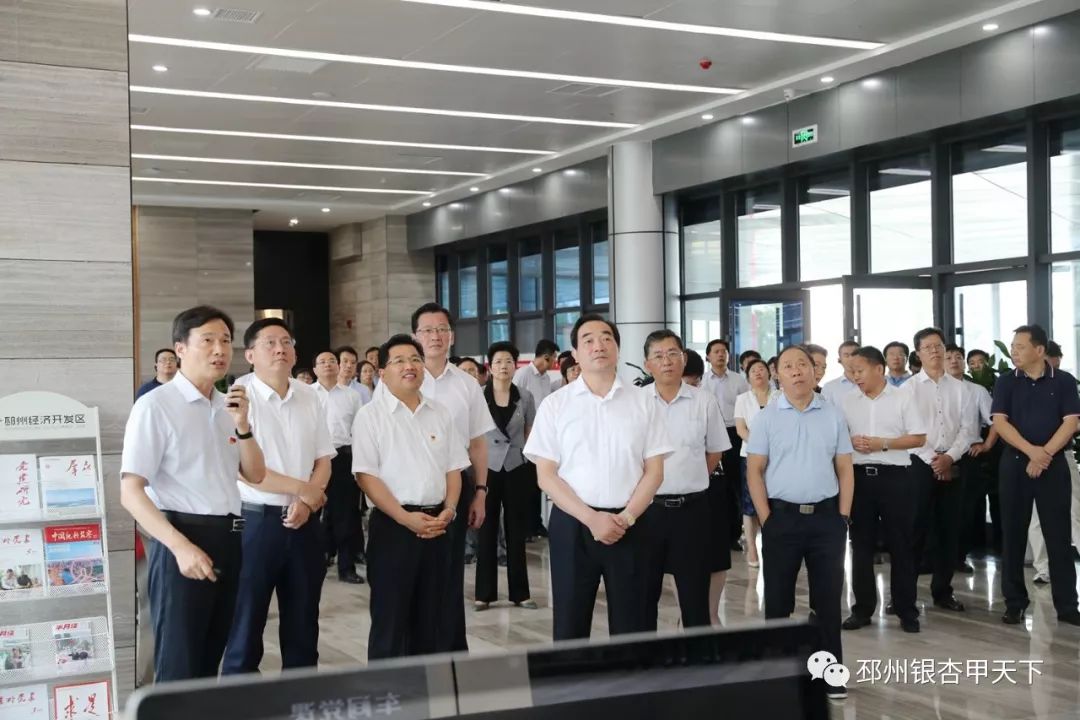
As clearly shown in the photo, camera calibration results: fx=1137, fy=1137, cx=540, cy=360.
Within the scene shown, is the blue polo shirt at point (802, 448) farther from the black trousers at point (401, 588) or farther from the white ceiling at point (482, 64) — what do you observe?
the white ceiling at point (482, 64)

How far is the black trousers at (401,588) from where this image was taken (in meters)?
4.62

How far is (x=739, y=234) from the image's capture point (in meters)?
13.3

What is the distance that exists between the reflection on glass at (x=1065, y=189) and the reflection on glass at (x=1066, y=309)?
0.59 feet

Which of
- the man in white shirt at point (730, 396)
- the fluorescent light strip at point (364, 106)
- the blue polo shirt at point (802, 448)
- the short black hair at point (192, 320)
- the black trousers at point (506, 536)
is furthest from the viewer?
the fluorescent light strip at point (364, 106)

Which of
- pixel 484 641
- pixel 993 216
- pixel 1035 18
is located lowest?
pixel 484 641

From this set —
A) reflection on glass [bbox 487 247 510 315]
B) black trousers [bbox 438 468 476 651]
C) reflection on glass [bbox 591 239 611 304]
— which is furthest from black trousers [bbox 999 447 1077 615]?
reflection on glass [bbox 487 247 510 315]

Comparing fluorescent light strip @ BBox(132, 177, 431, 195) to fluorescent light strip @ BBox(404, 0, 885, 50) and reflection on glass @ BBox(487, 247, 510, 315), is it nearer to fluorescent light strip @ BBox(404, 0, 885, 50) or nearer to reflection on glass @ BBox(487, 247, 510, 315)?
reflection on glass @ BBox(487, 247, 510, 315)

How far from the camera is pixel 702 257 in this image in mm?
13758

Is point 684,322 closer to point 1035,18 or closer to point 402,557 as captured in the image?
point 1035,18

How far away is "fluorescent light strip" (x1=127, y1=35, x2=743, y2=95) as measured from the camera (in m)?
9.43

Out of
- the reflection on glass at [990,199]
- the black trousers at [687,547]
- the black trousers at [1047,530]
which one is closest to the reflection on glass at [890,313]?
the reflection on glass at [990,199]

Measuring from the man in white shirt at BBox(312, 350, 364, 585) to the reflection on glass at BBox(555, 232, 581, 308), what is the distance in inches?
314

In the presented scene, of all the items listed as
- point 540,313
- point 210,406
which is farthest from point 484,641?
point 540,313

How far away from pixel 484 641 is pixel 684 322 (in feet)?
26.8
